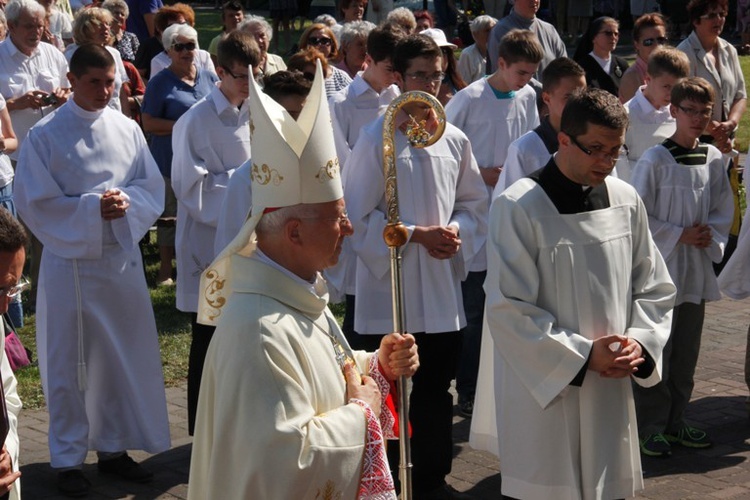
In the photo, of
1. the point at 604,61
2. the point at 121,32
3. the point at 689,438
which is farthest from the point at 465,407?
the point at 121,32

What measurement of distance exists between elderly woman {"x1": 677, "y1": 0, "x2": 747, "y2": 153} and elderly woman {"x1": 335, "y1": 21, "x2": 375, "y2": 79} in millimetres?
2719

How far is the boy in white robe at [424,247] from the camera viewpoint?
6488 mm

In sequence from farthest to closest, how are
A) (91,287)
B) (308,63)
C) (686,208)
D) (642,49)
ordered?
(642,49) < (308,63) < (686,208) < (91,287)

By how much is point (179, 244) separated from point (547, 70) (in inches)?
99.9

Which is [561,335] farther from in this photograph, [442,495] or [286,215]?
[442,495]

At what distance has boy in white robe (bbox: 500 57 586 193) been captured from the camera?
6.95m

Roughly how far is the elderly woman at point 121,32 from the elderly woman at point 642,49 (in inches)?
198

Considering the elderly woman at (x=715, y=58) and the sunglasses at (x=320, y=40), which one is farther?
the sunglasses at (x=320, y=40)

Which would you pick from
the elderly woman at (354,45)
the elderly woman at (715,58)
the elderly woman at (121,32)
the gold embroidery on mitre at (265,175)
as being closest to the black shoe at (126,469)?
the gold embroidery on mitre at (265,175)

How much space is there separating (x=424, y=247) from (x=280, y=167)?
2728mm

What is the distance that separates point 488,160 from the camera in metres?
8.43

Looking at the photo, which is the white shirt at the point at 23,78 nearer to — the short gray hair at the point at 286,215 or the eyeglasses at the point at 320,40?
the eyeglasses at the point at 320,40

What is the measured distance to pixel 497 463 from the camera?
23.7 feet

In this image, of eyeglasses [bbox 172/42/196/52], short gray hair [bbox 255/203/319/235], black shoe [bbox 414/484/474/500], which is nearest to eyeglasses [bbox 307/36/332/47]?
eyeglasses [bbox 172/42/196/52]
